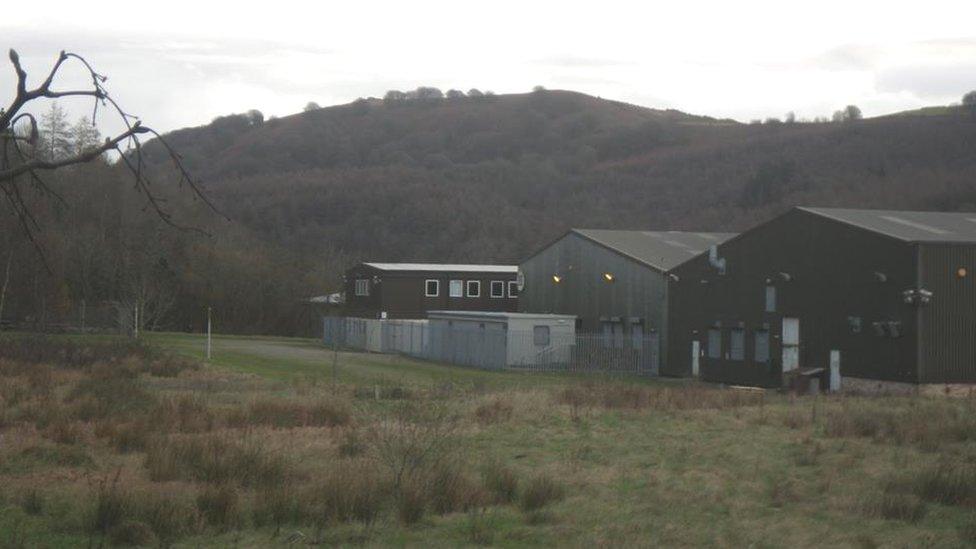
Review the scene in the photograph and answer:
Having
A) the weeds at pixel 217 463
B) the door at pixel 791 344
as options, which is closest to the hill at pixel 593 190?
the door at pixel 791 344

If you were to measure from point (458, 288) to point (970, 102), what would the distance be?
133442mm

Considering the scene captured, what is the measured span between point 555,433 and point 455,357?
36.4m

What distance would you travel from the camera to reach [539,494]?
14.1 metres

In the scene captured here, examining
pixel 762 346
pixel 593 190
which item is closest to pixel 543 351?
pixel 762 346

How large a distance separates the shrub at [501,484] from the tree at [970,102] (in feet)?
522

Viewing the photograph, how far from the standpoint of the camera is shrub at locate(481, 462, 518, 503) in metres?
14.4

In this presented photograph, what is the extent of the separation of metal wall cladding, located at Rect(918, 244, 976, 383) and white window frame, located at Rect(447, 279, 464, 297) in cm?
3721

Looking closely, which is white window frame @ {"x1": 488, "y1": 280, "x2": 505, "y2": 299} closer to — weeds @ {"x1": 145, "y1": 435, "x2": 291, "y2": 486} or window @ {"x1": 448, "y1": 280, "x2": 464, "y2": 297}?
window @ {"x1": 448, "y1": 280, "x2": 464, "y2": 297}

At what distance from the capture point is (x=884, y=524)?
12.9m

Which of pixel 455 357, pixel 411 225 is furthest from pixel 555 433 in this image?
pixel 411 225

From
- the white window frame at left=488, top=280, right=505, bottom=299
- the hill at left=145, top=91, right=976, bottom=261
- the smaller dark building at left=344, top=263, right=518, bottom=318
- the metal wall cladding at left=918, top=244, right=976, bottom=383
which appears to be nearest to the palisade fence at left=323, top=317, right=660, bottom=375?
the smaller dark building at left=344, top=263, right=518, bottom=318

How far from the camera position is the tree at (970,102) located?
542 feet

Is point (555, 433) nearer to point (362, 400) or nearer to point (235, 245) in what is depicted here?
point (362, 400)

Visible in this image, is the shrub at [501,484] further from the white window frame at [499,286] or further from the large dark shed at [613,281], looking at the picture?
the white window frame at [499,286]
